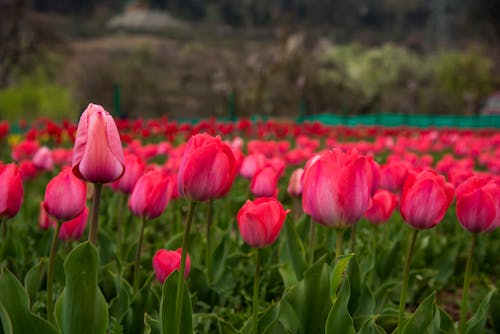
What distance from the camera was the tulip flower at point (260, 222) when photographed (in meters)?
1.46

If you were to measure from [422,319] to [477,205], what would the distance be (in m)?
0.35

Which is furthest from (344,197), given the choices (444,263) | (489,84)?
(489,84)

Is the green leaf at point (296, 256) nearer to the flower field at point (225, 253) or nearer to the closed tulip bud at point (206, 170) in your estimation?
the flower field at point (225, 253)

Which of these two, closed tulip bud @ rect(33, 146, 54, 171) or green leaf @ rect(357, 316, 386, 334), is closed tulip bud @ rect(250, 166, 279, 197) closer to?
green leaf @ rect(357, 316, 386, 334)

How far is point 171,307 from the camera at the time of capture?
136cm

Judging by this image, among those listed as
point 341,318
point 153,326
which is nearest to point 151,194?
point 153,326

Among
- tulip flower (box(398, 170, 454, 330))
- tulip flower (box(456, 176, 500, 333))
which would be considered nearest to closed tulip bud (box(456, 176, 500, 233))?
tulip flower (box(456, 176, 500, 333))

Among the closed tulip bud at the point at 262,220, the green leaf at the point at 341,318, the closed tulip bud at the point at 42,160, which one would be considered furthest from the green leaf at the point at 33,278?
the closed tulip bud at the point at 42,160

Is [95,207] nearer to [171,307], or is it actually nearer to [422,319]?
[171,307]

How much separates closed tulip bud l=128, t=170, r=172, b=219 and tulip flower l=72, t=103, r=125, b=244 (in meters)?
0.41

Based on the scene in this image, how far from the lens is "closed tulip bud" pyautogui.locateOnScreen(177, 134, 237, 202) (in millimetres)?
1293

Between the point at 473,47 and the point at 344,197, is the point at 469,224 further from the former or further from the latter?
the point at 473,47

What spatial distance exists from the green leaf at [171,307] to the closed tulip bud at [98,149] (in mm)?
280

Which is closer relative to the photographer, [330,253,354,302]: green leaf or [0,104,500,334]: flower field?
[0,104,500,334]: flower field
